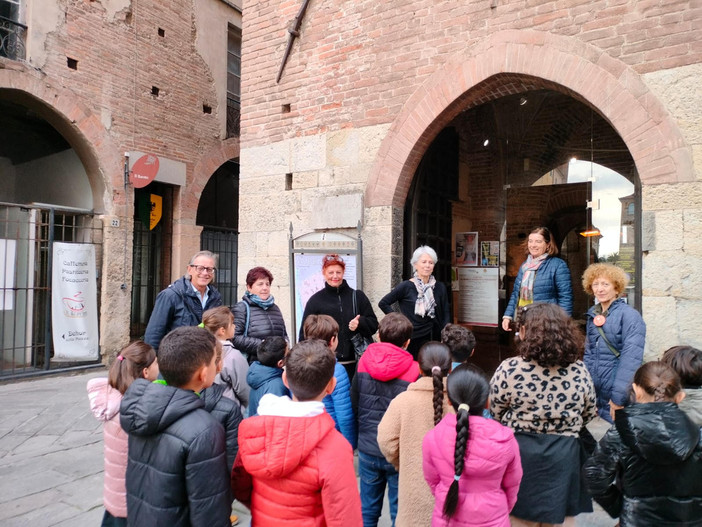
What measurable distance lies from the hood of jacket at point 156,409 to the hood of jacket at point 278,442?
25 centimetres

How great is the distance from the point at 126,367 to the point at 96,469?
229cm

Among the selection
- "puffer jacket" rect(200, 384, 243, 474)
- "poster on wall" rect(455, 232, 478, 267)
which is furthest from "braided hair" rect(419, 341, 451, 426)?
"poster on wall" rect(455, 232, 478, 267)

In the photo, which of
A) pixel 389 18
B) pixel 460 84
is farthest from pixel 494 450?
pixel 389 18

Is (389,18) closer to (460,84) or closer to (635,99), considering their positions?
(460,84)

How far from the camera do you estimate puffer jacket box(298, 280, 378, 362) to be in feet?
13.2

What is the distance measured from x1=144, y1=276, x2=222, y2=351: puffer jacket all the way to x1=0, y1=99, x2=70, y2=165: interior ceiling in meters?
7.33

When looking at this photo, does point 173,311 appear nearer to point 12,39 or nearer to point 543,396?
point 543,396

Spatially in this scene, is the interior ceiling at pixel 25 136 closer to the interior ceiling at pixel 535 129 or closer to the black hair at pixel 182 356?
the interior ceiling at pixel 535 129

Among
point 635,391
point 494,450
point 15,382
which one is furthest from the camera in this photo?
point 15,382

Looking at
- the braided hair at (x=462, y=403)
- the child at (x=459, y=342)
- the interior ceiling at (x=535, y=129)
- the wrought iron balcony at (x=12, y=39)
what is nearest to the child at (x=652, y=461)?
the braided hair at (x=462, y=403)

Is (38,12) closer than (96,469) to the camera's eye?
No

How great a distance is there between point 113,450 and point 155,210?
27.8ft

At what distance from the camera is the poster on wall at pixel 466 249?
23.5 ft

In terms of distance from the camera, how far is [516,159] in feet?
25.3
